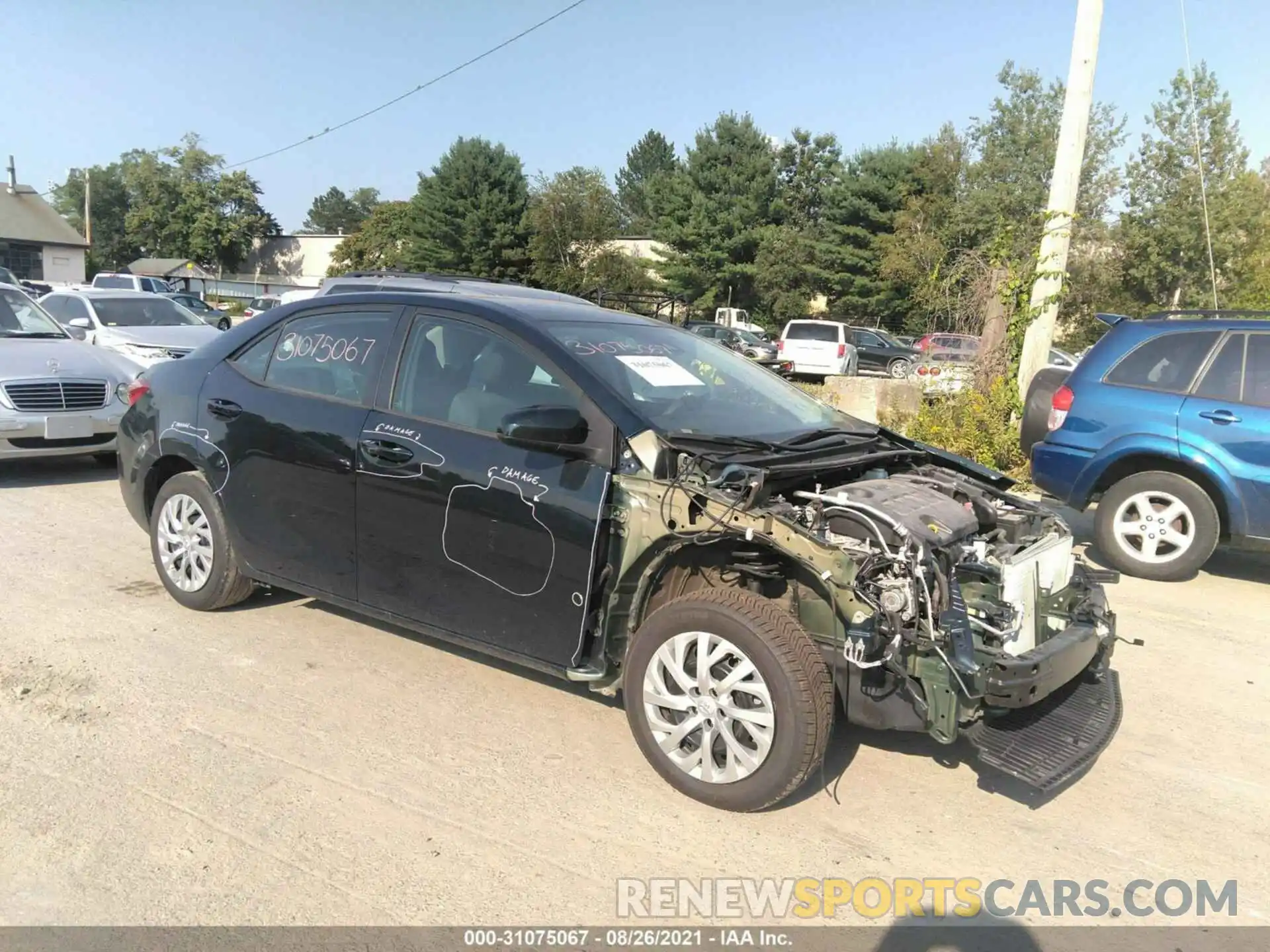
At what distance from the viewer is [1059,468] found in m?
6.74

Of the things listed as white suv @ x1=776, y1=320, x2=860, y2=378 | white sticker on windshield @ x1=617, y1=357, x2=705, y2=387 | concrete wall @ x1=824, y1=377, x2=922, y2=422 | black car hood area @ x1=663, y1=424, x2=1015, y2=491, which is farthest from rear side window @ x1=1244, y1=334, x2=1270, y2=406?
white suv @ x1=776, y1=320, x2=860, y2=378

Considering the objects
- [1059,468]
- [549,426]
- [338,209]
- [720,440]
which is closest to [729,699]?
[720,440]

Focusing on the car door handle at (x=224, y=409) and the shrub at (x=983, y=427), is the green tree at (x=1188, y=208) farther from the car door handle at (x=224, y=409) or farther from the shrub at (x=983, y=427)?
the car door handle at (x=224, y=409)

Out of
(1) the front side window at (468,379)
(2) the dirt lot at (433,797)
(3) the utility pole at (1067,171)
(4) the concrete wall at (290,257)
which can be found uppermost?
(4) the concrete wall at (290,257)

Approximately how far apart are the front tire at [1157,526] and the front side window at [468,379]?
15.3ft

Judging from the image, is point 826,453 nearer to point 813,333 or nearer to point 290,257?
point 813,333

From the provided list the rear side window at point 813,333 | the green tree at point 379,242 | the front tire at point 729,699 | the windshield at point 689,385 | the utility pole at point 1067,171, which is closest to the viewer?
the front tire at point 729,699

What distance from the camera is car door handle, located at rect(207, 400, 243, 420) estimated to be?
4.67m

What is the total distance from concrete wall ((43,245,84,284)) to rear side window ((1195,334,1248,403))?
6261 cm

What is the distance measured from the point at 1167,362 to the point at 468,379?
5096mm

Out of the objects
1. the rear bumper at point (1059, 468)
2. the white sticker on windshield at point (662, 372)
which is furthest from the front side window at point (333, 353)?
the rear bumper at point (1059, 468)

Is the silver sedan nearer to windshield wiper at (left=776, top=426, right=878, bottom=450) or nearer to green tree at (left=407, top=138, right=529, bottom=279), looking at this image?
windshield wiper at (left=776, top=426, right=878, bottom=450)

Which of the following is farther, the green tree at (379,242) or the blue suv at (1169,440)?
the green tree at (379,242)

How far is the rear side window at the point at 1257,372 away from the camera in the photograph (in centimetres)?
605
